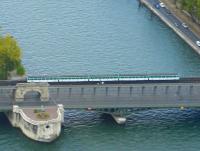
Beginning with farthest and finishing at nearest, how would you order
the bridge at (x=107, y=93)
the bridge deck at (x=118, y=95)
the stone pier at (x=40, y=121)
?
the bridge deck at (x=118, y=95), the bridge at (x=107, y=93), the stone pier at (x=40, y=121)

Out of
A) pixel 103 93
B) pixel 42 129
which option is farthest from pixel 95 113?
pixel 42 129

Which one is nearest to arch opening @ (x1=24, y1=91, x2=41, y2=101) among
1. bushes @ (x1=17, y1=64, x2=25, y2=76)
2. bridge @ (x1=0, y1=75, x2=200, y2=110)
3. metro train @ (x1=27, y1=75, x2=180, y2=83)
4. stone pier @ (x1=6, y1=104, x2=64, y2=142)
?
bridge @ (x1=0, y1=75, x2=200, y2=110)

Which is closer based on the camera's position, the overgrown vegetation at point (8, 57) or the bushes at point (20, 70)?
the overgrown vegetation at point (8, 57)

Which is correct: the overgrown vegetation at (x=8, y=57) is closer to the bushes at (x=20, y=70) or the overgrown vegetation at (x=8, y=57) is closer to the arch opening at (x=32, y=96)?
the bushes at (x=20, y=70)

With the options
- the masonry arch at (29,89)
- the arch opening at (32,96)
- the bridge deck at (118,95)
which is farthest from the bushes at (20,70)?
the masonry arch at (29,89)

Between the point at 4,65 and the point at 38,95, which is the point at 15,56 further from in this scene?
the point at 38,95

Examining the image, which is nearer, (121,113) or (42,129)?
(42,129)

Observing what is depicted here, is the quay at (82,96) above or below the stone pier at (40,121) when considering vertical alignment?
above
